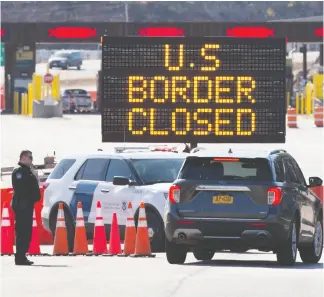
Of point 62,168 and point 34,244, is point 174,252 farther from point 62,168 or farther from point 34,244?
point 62,168

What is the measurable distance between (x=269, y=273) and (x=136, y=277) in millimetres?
1702

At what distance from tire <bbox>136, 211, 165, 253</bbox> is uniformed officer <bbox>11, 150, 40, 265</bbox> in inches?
106

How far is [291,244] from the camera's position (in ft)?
58.7

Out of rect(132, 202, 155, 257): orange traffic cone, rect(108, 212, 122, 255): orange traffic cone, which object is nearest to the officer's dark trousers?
rect(108, 212, 122, 255): orange traffic cone

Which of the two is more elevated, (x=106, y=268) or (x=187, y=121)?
(x=187, y=121)

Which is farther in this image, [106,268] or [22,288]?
[106,268]

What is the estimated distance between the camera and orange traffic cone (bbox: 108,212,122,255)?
1964cm

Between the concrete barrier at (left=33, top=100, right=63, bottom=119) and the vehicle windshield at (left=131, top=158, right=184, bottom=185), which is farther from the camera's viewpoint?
the concrete barrier at (left=33, top=100, right=63, bottom=119)

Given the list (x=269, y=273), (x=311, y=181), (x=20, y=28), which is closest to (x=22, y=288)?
(x=269, y=273)

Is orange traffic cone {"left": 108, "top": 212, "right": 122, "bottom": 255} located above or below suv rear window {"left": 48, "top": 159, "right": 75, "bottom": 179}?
below

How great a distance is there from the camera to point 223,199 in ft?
58.2

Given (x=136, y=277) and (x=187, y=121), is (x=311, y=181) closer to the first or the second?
(x=136, y=277)

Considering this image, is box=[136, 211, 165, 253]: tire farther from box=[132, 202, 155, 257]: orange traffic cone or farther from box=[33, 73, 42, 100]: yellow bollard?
box=[33, 73, 42, 100]: yellow bollard

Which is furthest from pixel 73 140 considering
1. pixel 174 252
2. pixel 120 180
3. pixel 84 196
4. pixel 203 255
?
pixel 174 252
